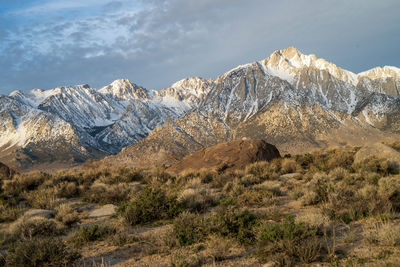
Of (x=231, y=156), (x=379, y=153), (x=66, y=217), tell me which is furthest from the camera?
(x=231, y=156)

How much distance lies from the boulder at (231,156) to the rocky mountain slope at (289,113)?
2474cm

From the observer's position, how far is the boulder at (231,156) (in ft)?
69.1

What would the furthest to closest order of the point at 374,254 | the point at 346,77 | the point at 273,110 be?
the point at 346,77
the point at 273,110
the point at 374,254

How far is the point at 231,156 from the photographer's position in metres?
21.8

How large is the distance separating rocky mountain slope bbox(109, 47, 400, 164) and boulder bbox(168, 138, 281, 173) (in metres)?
24.7

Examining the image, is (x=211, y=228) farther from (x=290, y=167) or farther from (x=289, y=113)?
(x=289, y=113)

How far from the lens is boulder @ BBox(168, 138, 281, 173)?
21062 mm

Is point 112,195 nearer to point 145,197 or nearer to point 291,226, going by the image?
point 145,197

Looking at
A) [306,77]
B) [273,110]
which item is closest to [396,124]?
[273,110]

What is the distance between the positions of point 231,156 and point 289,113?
281 feet

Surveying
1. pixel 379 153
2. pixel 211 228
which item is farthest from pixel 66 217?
pixel 379 153

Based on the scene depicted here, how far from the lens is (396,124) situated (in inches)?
3590

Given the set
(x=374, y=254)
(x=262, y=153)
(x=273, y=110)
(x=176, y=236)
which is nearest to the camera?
(x=374, y=254)

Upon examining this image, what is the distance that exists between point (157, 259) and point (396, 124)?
10531cm
